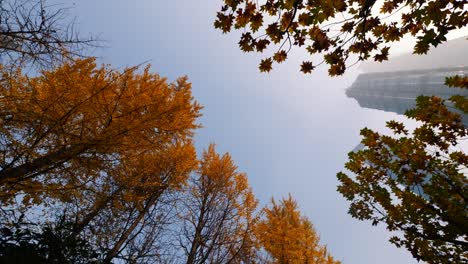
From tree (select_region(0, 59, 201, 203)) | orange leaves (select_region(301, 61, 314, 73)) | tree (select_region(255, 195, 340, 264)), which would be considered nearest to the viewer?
orange leaves (select_region(301, 61, 314, 73))

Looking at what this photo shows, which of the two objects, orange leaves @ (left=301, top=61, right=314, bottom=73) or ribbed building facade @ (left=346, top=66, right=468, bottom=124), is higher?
ribbed building facade @ (left=346, top=66, right=468, bottom=124)

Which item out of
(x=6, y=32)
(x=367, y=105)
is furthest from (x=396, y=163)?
(x=367, y=105)

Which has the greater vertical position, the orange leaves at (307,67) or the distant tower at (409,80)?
the distant tower at (409,80)

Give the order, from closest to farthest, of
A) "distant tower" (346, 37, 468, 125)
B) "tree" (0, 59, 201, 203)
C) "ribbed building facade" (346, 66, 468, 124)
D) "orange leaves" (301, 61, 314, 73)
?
"orange leaves" (301, 61, 314, 73) < "tree" (0, 59, 201, 203) < "ribbed building facade" (346, 66, 468, 124) < "distant tower" (346, 37, 468, 125)

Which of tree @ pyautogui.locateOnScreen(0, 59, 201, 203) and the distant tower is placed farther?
the distant tower

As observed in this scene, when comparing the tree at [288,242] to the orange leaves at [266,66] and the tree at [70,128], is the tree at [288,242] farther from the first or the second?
the orange leaves at [266,66]

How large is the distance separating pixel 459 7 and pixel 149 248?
26.5 feet

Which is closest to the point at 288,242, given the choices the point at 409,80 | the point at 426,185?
the point at 426,185

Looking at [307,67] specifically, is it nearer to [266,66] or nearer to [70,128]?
[266,66]

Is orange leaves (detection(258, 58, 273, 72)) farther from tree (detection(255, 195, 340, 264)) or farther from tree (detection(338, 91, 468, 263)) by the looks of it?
tree (detection(255, 195, 340, 264))

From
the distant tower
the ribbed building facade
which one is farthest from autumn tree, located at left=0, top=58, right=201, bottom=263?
the distant tower

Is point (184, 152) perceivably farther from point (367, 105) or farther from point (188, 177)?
point (367, 105)

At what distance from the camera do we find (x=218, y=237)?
9102mm

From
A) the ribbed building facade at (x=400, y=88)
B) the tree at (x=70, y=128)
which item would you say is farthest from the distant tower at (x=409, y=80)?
the tree at (x=70, y=128)
